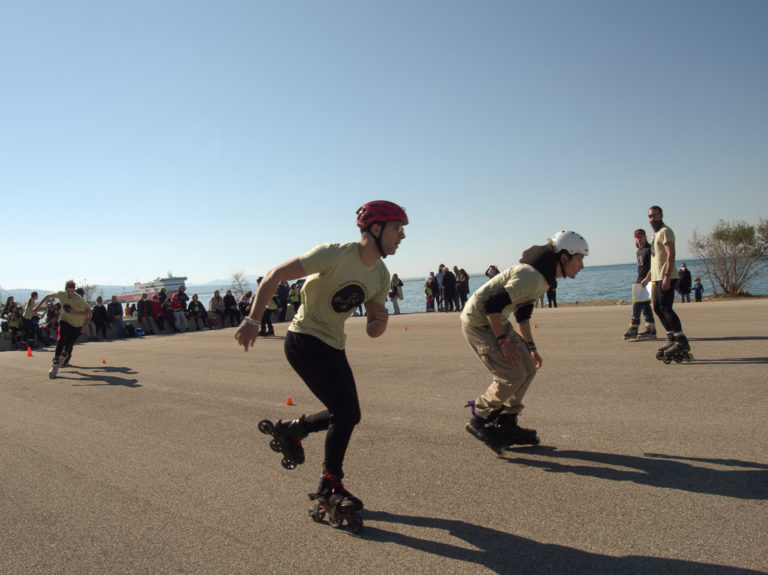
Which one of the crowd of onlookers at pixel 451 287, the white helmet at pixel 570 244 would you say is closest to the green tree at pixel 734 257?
the crowd of onlookers at pixel 451 287

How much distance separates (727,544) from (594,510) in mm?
680

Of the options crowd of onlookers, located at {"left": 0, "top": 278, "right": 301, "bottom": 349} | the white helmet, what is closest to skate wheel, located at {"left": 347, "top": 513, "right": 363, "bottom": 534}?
the white helmet

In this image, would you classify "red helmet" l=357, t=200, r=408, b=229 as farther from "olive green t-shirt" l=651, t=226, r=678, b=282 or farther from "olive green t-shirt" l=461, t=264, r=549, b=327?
"olive green t-shirt" l=651, t=226, r=678, b=282

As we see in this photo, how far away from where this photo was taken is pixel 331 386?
10.6 ft

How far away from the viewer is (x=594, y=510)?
120 inches

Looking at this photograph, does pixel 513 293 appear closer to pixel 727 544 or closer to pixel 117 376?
pixel 727 544

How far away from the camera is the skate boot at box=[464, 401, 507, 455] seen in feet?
13.4

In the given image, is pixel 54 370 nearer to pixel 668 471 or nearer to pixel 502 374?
pixel 502 374

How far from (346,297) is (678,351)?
582 cm

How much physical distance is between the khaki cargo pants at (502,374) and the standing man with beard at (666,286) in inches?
159

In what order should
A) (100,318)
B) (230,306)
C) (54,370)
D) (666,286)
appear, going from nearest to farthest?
(666,286) → (54,370) → (100,318) → (230,306)

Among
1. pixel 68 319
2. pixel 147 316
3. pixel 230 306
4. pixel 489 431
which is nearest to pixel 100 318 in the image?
pixel 147 316

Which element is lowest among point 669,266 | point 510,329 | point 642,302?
point 510,329

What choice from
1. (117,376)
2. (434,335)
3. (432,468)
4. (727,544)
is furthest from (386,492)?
(434,335)
